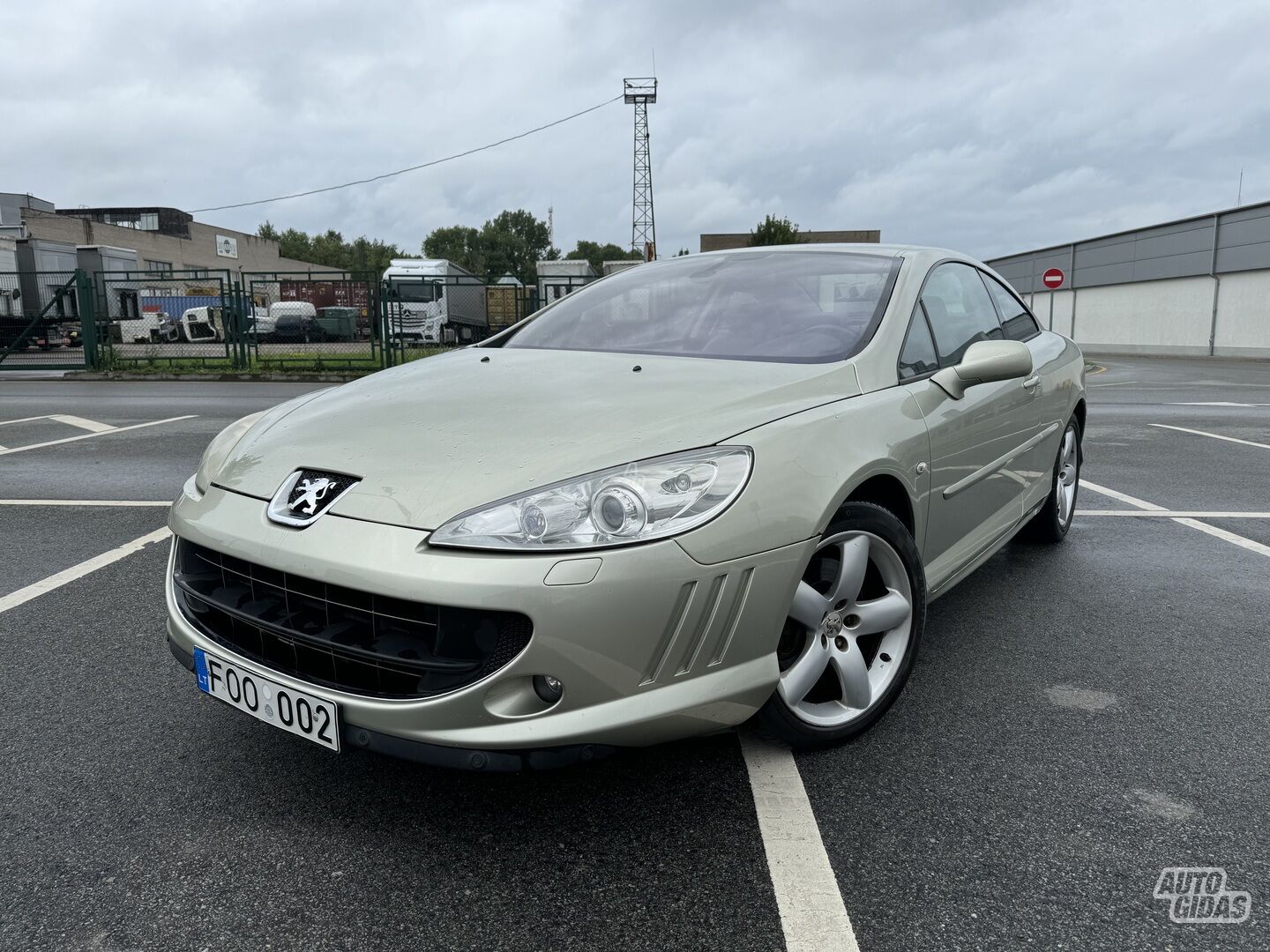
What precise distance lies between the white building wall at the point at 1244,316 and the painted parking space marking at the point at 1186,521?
28452 mm

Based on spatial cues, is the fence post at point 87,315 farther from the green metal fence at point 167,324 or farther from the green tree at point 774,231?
the green tree at point 774,231

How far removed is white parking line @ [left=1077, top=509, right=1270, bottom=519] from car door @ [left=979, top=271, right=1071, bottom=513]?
1430 millimetres

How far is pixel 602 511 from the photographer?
200 cm

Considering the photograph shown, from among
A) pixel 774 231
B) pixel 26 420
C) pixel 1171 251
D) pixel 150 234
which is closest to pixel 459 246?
pixel 150 234

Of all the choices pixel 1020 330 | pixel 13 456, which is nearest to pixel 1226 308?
pixel 1020 330

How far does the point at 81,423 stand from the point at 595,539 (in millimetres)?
10056

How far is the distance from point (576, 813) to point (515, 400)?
1.08 m

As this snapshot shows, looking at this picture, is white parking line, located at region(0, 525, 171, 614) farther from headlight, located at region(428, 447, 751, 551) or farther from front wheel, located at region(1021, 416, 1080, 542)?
front wheel, located at region(1021, 416, 1080, 542)

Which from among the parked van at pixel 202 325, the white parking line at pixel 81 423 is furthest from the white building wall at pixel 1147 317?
the white parking line at pixel 81 423

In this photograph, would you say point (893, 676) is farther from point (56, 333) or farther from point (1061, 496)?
point (56, 333)

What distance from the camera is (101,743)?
8.63ft

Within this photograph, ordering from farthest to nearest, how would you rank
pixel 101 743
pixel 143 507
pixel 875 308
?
1. pixel 143 507
2. pixel 875 308
3. pixel 101 743

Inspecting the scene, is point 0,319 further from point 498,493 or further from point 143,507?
point 498,493

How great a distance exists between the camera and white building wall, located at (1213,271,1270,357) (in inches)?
1163
